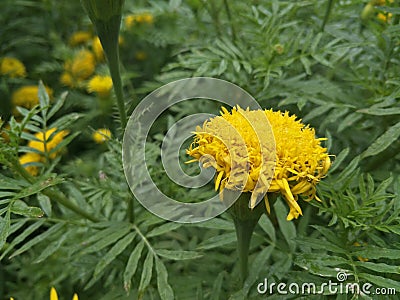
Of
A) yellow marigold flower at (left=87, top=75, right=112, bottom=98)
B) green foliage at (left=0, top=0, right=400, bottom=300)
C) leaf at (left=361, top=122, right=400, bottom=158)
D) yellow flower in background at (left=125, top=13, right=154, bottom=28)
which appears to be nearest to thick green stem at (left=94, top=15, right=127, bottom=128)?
green foliage at (left=0, top=0, right=400, bottom=300)

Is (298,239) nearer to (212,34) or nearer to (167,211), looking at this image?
(167,211)

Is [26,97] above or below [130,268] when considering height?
above

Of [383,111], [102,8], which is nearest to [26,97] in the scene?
[102,8]

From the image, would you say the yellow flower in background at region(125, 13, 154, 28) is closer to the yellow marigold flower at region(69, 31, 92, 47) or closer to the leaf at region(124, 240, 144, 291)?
the yellow marigold flower at region(69, 31, 92, 47)

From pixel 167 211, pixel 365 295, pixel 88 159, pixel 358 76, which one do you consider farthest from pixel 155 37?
pixel 365 295

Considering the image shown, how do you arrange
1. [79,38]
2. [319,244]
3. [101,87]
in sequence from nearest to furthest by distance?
[319,244] < [101,87] < [79,38]

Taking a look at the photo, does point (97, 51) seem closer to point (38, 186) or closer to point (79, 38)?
point (79, 38)

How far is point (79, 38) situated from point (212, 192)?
49.0 inches

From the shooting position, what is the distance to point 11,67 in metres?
2.02

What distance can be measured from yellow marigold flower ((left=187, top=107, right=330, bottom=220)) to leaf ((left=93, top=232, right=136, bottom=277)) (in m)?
A: 0.27

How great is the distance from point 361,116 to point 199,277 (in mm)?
535

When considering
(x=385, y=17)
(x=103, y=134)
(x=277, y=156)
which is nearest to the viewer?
(x=277, y=156)

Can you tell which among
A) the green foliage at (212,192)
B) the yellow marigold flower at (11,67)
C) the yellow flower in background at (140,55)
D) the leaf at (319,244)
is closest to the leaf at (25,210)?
the green foliage at (212,192)

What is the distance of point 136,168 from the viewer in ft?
3.82
